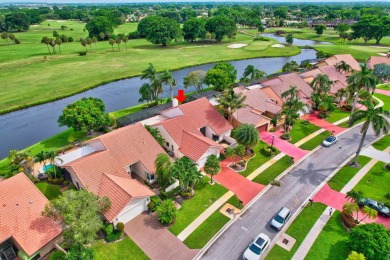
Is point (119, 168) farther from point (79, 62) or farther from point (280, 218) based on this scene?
point (79, 62)

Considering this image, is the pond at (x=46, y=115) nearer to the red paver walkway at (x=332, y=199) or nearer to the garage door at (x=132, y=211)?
the garage door at (x=132, y=211)

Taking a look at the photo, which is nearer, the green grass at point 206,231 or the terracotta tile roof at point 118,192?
the green grass at point 206,231

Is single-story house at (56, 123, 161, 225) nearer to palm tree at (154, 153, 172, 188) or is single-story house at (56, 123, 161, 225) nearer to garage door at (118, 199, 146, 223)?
garage door at (118, 199, 146, 223)

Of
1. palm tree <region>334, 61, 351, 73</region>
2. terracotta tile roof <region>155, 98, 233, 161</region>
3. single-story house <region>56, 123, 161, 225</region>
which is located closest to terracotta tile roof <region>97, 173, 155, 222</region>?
single-story house <region>56, 123, 161, 225</region>

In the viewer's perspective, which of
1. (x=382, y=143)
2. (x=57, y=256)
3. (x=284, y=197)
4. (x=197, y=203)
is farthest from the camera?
(x=382, y=143)

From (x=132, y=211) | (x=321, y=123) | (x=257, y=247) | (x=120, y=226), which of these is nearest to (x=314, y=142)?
(x=321, y=123)

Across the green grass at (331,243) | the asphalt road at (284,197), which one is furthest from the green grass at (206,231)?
the green grass at (331,243)

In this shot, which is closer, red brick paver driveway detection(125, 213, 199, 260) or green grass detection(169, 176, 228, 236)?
red brick paver driveway detection(125, 213, 199, 260)
